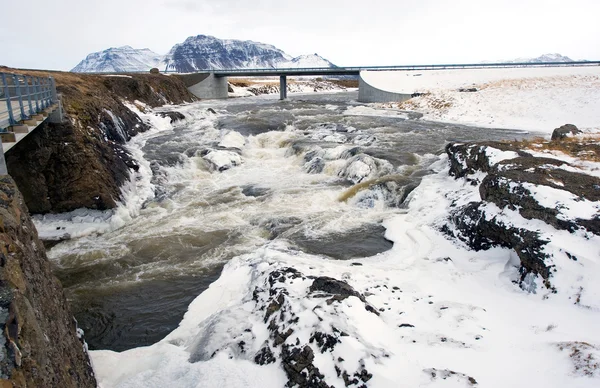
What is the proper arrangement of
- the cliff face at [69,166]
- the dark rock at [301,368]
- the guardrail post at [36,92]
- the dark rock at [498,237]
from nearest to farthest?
Result: the dark rock at [301,368] < the dark rock at [498,237] < the guardrail post at [36,92] < the cliff face at [69,166]

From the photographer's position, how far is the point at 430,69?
5356cm

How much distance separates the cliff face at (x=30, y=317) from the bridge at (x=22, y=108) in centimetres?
186

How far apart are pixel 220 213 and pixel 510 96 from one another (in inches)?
1326

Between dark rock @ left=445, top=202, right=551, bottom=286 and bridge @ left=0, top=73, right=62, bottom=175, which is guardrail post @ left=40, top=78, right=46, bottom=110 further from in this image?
dark rock @ left=445, top=202, right=551, bottom=286

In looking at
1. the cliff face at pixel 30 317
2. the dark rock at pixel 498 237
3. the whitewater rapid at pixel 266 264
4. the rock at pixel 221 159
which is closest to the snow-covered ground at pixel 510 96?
the whitewater rapid at pixel 266 264

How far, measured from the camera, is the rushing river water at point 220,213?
27.4 ft

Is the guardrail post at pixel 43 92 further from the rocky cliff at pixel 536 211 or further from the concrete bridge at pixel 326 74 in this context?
the concrete bridge at pixel 326 74

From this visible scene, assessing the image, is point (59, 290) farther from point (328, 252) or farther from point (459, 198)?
point (459, 198)

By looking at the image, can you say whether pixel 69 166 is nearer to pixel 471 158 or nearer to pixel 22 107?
pixel 22 107

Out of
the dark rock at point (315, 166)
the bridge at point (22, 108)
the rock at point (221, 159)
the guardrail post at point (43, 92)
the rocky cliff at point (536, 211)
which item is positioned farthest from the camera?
the rock at point (221, 159)

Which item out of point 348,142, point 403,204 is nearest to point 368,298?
point 403,204

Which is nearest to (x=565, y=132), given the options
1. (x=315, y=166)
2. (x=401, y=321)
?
(x=315, y=166)

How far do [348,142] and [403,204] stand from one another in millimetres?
9973

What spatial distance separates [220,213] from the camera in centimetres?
1306
